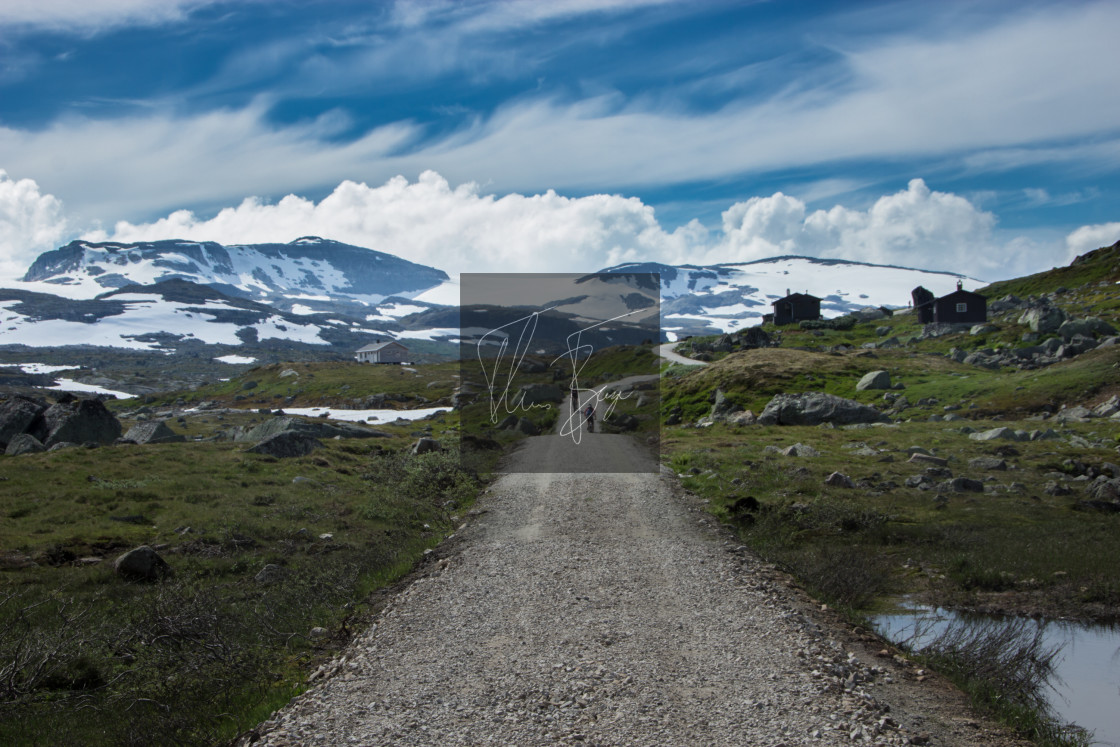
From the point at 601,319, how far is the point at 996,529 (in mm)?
19722

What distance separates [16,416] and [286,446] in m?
16.0

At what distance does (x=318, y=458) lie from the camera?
31984 mm

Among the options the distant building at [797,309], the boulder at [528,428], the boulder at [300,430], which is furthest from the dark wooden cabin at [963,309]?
the boulder at [300,430]

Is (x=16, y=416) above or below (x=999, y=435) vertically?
above

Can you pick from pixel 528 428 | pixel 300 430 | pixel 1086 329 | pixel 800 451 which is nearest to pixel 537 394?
pixel 528 428

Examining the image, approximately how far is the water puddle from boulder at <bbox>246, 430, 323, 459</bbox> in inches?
1063

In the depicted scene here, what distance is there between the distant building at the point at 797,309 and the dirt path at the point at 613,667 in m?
131

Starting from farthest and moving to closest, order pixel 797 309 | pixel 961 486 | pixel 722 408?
pixel 797 309, pixel 722 408, pixel 961 486

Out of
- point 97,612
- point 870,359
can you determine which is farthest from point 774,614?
point 870,359

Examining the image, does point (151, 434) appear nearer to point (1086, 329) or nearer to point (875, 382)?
point (875, 382)

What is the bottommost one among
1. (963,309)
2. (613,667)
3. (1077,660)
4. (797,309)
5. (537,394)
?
(1077,660)

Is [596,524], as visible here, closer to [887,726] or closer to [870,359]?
[887,726]

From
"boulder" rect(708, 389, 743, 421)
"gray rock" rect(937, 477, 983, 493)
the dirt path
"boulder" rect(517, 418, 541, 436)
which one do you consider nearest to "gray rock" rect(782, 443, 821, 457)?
"gray rock" rect(937, 477, 983, 493)

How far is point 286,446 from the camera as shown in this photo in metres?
33.8
